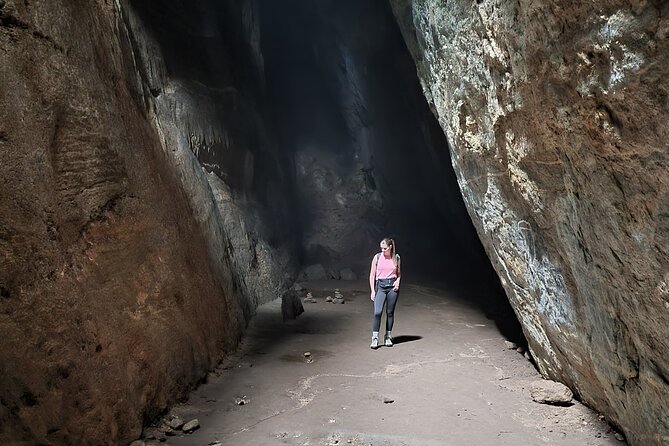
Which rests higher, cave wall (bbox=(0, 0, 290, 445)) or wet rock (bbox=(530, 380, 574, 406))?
cave wall (bbox=(0, 0, 290, 445))

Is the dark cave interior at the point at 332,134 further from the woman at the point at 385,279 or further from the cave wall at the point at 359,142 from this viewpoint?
the woman at the point at 385,279

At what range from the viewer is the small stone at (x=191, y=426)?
185 inches

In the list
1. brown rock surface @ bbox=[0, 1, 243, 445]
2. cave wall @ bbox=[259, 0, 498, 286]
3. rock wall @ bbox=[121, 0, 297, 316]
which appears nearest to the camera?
brown rock surface @ bbox=[0, 1, 243, 445]

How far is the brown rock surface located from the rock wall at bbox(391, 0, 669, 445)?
3755mm

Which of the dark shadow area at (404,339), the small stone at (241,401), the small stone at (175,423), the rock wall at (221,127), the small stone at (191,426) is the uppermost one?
the rock wall at (221,127)

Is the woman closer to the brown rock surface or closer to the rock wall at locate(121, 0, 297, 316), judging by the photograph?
the rock wall at locate(121, 0, 297, 316)

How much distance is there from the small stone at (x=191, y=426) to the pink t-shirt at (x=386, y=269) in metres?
3.49

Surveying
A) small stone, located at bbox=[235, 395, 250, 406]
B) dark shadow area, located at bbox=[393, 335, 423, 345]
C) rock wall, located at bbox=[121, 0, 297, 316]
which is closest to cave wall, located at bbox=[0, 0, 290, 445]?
small stone, located at bbox=[235, 395, 250, 406]

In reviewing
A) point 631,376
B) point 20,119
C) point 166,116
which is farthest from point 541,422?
point 166,116

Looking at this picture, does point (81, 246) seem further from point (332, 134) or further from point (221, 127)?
point (332, 134)

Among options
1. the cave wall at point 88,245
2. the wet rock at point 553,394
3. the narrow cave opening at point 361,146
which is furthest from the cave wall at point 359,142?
the cave wall at point 88,245

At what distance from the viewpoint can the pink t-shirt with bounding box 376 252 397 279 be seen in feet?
24.1

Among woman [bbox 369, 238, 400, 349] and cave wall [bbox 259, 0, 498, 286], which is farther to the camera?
cave wall [bbox 259, 0, 498, 286]

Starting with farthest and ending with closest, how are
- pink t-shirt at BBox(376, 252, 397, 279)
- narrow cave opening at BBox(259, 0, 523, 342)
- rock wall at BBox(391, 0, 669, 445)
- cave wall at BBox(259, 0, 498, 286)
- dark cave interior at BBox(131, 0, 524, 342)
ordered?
cave wall at BBox(259, 0, 498, 286)
narrow cave opening at BBox(259, 0, 523, 342)
dark cave interior at BBox(131, 0, 524, 342)
pink t-shirt at BBox(376, 252, 397, 279)
rock wall at BBox(391, 0, 669, 445)
